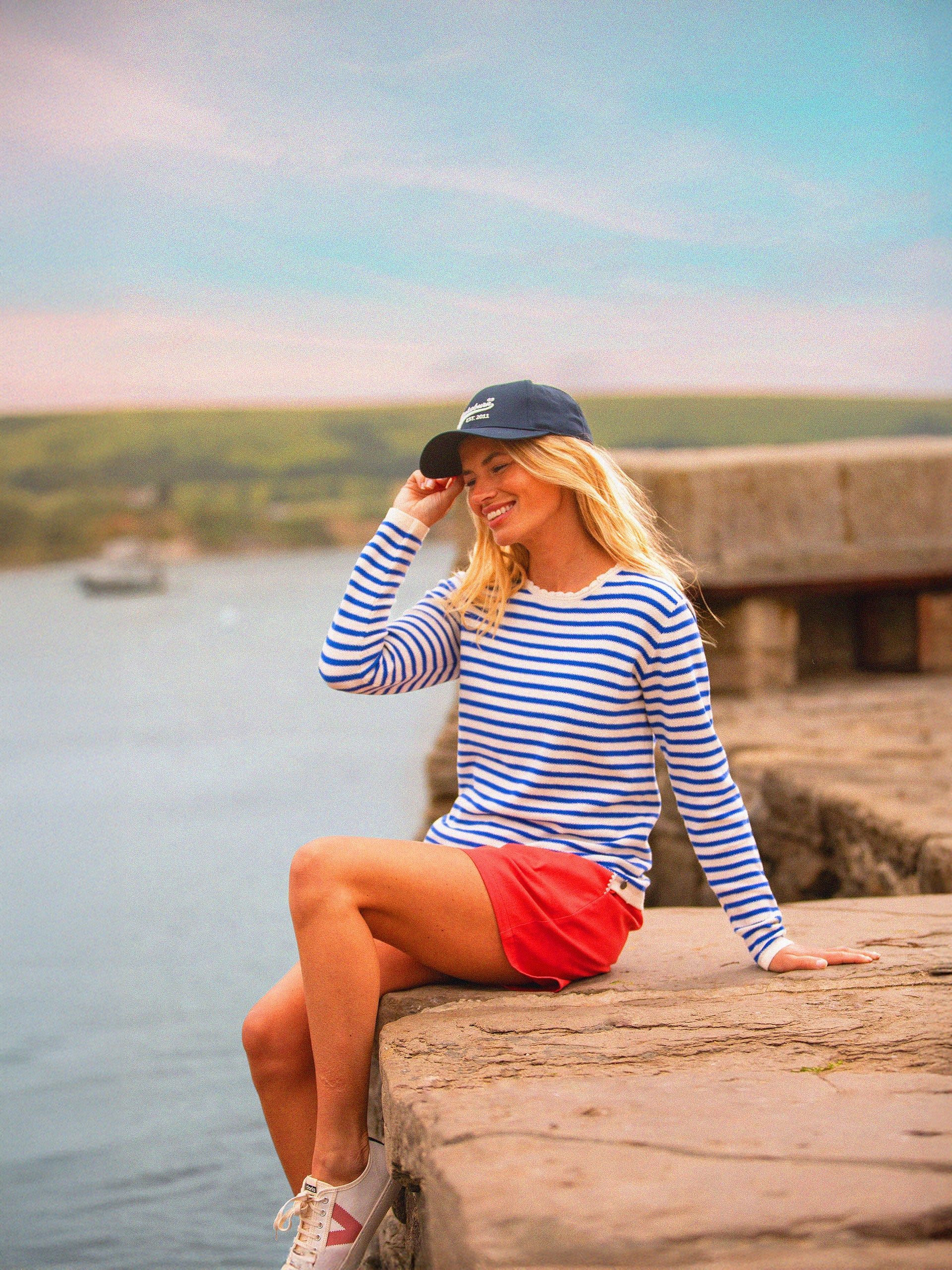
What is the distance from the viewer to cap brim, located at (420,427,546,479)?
1.89 meters

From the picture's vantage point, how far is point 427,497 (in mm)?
2039

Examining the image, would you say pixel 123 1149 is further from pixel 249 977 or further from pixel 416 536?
pixel 416 536

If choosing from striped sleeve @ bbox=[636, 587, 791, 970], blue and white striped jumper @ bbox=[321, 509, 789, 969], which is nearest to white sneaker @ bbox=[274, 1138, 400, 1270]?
blue and white striped jumper @ bbox=[321, 509, 789, 969]

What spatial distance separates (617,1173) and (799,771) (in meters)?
2.48

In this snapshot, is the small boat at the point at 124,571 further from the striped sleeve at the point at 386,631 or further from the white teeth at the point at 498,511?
the white teeth at the point at 498,511

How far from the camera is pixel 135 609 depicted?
25.0 m

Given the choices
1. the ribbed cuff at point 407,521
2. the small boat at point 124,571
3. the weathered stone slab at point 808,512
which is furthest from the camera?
the small boat at point 124,571

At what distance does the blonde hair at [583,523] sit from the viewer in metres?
1.92

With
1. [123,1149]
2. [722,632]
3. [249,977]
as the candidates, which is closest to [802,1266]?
[123,1149]

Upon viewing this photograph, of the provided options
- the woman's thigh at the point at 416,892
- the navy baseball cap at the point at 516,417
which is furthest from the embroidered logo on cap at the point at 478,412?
the woman's thigh at the point at 416,892

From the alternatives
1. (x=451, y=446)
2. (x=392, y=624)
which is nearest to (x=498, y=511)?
(x=451, y=446)

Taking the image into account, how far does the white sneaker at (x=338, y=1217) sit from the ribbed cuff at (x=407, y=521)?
0.94 metres

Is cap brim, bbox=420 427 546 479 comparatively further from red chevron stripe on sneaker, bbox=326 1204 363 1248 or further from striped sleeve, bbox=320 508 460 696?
red chevron stripe on sneaker, bbox=326 1204 363 1248

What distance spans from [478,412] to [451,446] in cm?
9
